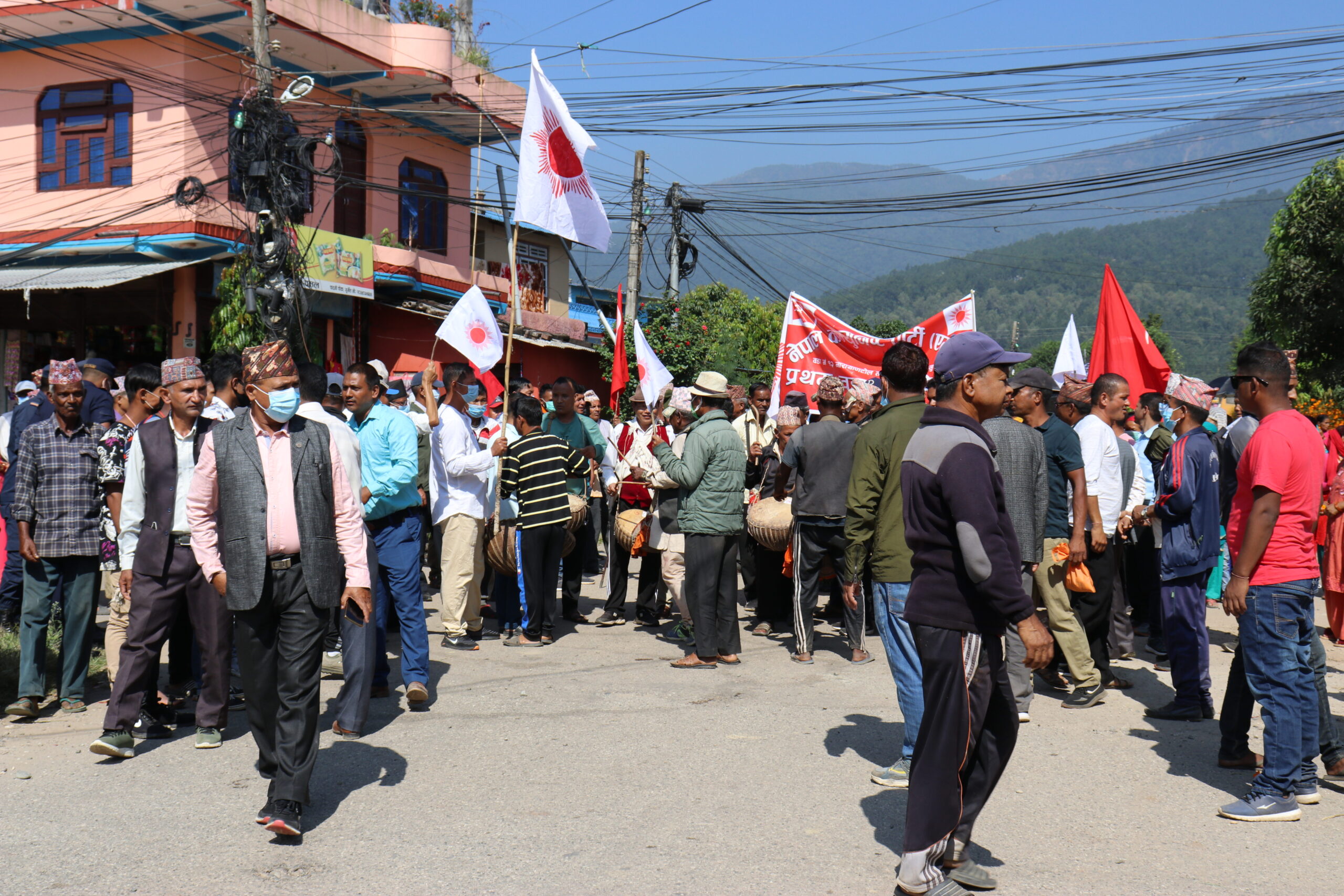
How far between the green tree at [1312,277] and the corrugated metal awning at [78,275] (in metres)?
19.9

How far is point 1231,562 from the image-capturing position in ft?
16.8

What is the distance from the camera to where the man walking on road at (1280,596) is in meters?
4.77

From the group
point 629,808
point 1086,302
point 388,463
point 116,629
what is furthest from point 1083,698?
point 1086,302

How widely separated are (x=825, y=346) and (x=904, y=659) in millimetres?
7345

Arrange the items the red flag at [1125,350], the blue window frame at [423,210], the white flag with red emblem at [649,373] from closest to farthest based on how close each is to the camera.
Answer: the red flag at [1125,350]
the white flag with red emblem at [649,373]
the blue window frame at [423,210]

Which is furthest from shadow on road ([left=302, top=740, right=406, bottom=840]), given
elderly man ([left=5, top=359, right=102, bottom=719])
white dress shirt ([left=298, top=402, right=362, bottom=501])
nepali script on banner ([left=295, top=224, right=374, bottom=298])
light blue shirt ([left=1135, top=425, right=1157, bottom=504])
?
nepali script on banner ([left=295, top=224, right=374, bottom=298])

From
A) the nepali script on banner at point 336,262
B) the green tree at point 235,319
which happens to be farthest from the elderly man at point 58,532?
the nepali script on banner at point 336,262

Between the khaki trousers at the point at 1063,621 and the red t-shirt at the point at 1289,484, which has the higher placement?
the red t-shirt at the point at 1289,484

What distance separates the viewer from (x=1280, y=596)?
191 inches

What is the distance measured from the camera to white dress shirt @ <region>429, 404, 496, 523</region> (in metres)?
7.71

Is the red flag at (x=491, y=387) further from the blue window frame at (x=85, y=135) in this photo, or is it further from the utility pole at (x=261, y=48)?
the blue window frame at (x=85, y=135)

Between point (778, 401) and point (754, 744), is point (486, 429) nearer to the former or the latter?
point (778, 401)

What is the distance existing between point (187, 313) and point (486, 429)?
1038 centimetres

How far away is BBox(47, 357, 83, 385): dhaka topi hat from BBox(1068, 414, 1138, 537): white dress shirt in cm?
609
